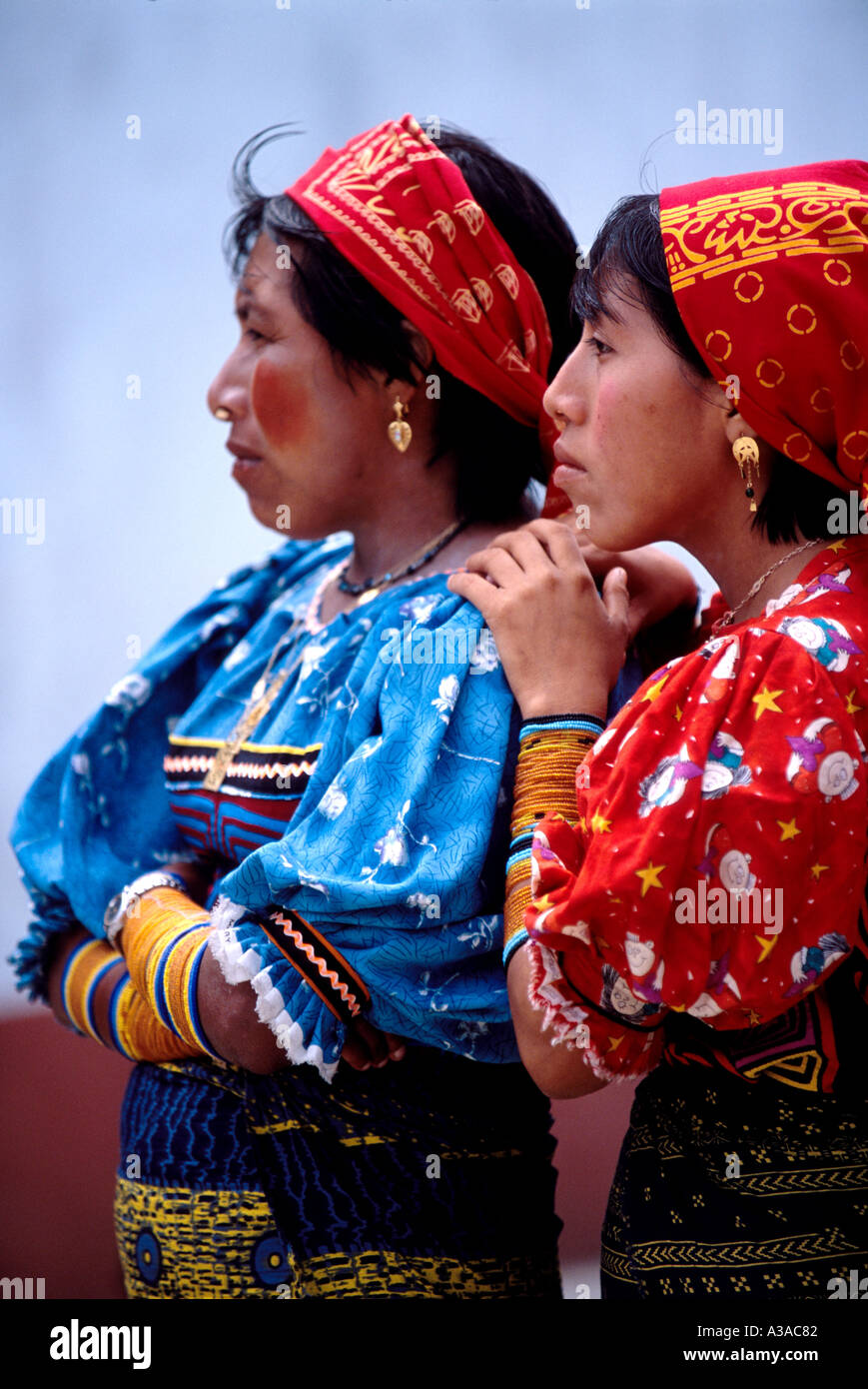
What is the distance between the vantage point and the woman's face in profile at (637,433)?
1.07m

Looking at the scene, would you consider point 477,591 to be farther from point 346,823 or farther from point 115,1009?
point 115,1009

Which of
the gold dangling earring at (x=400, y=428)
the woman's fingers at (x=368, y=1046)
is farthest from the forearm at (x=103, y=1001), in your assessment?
the gold dangling earring at (x=400, y=428)

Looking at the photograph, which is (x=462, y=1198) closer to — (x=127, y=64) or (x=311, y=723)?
(x=311, y=723)

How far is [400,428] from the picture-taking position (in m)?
1.41

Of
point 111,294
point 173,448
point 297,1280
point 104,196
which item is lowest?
point 297,1280

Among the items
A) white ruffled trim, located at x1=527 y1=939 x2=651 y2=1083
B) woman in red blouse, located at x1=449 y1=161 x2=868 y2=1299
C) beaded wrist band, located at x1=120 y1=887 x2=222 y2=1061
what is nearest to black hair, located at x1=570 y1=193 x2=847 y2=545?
woman in red blouse, located at x1=449 y1=161 x2=868 y2=1299

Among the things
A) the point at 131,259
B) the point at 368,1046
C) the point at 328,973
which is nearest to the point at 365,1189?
the point at 368,1046

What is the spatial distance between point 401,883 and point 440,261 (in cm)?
67

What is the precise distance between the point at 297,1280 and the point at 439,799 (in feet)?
1.66

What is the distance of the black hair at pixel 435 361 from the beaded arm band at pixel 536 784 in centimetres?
40

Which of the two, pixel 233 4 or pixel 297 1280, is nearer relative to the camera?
pixel 297 1280

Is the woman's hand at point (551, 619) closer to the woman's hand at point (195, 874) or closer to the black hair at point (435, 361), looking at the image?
the black hair at point (435, 361)
